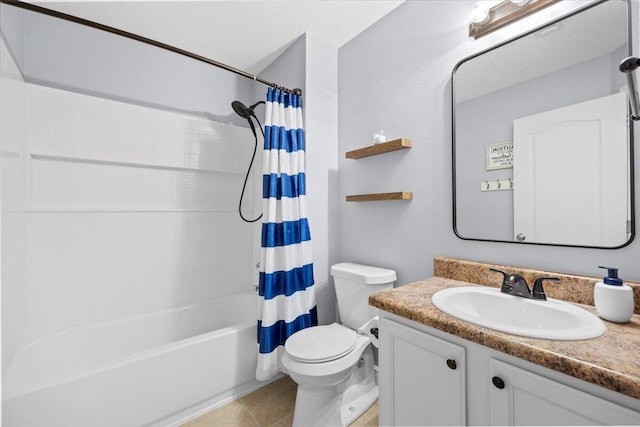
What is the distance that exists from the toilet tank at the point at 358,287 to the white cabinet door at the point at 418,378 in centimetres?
52

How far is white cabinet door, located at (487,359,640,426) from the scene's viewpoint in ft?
1.94

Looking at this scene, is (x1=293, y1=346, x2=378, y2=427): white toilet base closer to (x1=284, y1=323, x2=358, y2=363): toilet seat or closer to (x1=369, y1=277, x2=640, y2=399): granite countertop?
(x1=284, y1=323, x2=358, y2=363): toilet seat

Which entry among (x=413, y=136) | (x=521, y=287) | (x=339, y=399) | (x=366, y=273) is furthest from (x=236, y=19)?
(x=339, y=399)

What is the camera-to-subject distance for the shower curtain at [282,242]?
1.69 meters

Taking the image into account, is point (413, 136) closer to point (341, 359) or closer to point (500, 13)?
point (500, 13)

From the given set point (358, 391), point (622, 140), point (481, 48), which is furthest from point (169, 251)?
point (622, 140)

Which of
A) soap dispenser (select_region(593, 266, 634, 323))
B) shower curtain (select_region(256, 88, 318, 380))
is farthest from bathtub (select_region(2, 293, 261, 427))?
soap dispenser (select_region(593, 266, 634, 323))

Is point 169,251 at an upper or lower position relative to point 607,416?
upper

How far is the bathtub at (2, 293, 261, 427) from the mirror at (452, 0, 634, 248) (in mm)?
1579

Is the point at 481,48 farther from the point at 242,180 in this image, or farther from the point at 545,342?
the point at 242,180

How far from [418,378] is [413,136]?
50.0 inches

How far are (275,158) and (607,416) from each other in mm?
1712

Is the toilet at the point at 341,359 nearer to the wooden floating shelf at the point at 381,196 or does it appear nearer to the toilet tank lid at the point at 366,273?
the toilet tank lid at the point at 366,273

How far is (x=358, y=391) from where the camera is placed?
1.60 metres
